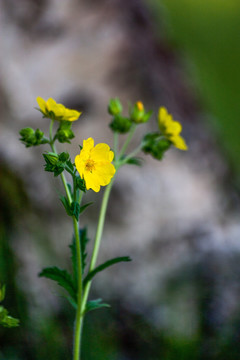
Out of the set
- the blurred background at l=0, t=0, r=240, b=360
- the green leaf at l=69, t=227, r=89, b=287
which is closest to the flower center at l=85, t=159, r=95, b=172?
the green leaf at l=69, t=227, r=89, b=287

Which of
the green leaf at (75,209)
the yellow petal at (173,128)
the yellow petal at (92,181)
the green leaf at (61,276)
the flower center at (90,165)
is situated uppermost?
the yellow petal at (173,128)

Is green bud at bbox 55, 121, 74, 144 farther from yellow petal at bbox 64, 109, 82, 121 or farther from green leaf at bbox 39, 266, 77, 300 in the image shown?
green leaf at bbox 39, 266, 77, 300

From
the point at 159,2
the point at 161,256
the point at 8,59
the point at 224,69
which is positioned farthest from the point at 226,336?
the point at 159,2

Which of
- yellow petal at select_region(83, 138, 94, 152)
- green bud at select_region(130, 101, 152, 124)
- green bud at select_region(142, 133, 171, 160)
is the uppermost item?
green bud at select_region(130, 101, 152, 124)

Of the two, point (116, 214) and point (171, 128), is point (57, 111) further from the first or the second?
point (116, 214)

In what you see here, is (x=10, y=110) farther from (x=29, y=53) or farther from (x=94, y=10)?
(x=94, y=10)

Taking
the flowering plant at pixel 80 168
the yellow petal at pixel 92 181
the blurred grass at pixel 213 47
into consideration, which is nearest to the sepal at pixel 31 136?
the flowering plant at pixel 80 168

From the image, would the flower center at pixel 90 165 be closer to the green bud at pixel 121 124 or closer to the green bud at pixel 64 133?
the green bud at pixel 64 133
